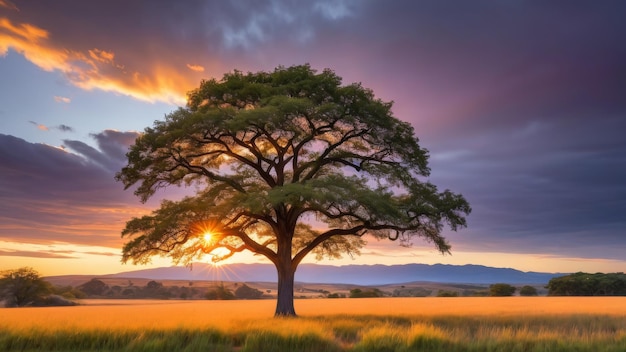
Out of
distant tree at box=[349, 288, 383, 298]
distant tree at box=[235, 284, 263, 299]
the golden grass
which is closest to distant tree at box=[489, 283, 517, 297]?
distant tree at box=[349, 288, 383, 298]

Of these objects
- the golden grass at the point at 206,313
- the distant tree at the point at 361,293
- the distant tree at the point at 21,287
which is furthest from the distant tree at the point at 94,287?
the golden grass at the point at 206,313

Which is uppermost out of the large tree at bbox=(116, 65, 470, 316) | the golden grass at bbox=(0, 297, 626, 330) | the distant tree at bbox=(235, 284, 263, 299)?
the large tree at bbox=(116, 65, 470, 316)

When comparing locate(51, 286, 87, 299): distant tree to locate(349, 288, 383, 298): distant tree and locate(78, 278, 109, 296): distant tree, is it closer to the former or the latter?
locate(78, 278, 109, 296): distant tree

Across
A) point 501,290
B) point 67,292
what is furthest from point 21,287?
point 501,290

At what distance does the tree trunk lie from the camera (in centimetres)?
2716

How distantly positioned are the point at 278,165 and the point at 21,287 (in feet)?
120

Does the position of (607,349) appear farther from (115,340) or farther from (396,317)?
(115,340)

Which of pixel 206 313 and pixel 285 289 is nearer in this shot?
pixel 285 289

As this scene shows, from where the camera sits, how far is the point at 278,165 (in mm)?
29297

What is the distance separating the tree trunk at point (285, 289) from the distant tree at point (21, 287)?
1384 inches

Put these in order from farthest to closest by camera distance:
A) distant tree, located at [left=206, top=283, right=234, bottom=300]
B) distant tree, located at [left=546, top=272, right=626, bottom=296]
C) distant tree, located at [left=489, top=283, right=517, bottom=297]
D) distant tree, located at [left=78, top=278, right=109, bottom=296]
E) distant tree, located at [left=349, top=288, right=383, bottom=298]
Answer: distant tree, located at [left=78, top=278, right=109, bottom=296], distant tree, located at [left=206, top=283, right=234, bottom=300], distant tree, located at [left=489, top=283, right=517, bottom=297], distant tree, located at [left=349, top=288, right=383, bottom=298], distant tree, located at [left=546, top=272, right=626, bottom=296]

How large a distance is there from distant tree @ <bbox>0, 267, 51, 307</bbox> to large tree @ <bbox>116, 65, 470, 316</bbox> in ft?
102

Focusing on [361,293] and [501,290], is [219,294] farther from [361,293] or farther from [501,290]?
[501,290]

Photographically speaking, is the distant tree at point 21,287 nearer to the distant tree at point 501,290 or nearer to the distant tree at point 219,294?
the distant tree at point 219,294
